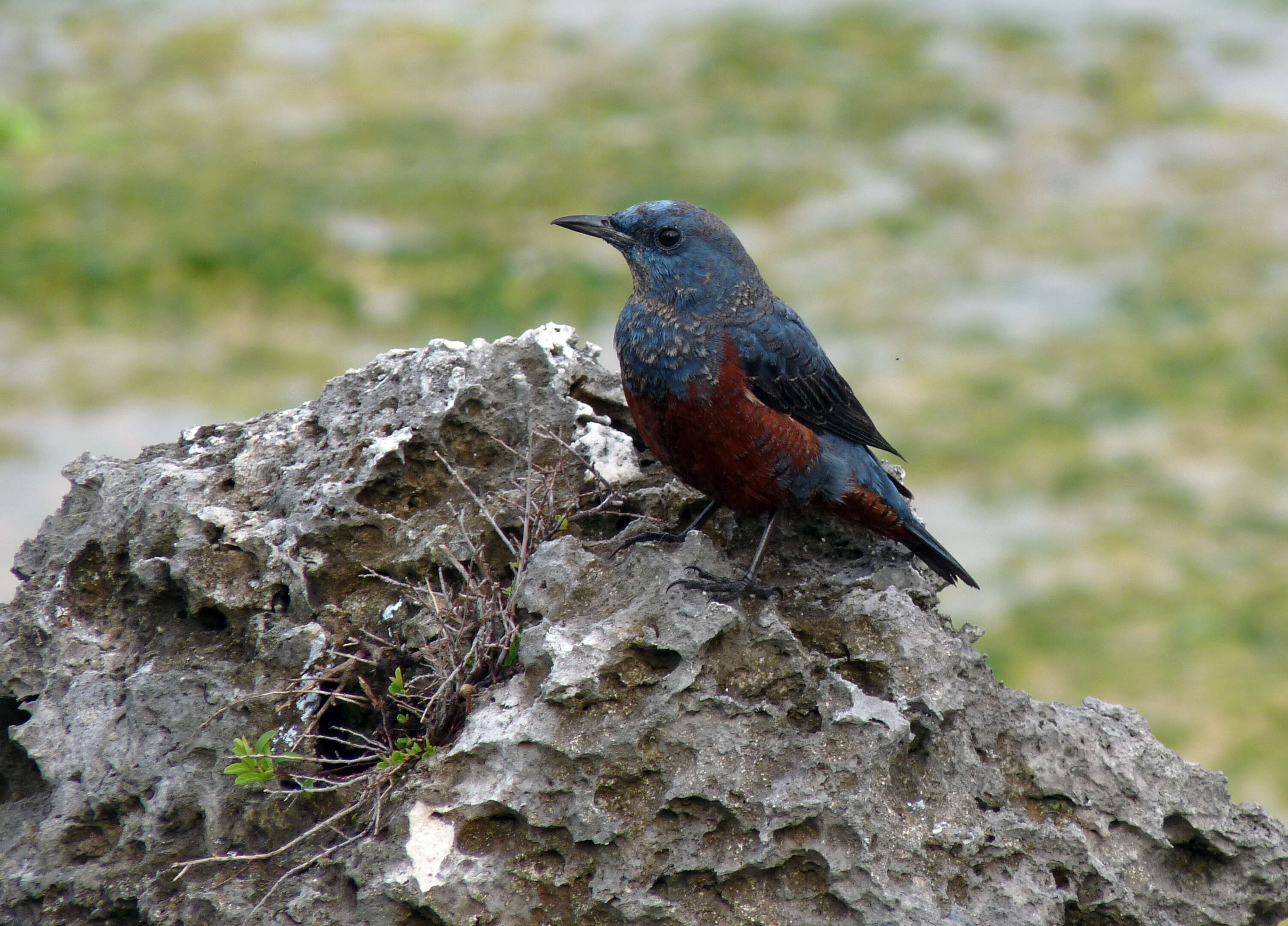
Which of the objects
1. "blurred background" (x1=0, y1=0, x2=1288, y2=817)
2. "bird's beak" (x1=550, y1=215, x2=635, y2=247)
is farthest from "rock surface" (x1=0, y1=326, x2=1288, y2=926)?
"blurred background" (x1=0, y1=0, x2=1288, y2=817)

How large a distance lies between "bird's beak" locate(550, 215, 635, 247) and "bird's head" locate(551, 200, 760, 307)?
1 cm

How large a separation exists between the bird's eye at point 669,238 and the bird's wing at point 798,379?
348 millimetres

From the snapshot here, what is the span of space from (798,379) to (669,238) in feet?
1.97

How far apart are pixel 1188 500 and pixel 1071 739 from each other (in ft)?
19.3

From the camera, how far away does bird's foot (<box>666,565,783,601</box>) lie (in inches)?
134

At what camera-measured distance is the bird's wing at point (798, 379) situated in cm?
397

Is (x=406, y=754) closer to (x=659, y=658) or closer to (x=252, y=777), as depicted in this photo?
(x=252, y=777)

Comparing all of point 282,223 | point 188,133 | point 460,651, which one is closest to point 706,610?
point 460,651

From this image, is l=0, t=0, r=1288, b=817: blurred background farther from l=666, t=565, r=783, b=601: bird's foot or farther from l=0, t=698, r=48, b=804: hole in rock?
l=0, t=698, r=48, b=804: hole in rock

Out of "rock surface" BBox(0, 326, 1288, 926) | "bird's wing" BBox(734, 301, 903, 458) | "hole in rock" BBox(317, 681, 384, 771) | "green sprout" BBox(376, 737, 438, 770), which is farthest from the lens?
"bird's wing" BBox(734, 301, 903, 458)

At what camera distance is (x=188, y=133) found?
13.4 m

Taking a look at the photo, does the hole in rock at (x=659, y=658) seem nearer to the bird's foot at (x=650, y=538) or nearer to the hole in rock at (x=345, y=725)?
the bird's foot at (x=650, y=538)

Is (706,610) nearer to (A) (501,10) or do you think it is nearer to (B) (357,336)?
(B) (357,336)

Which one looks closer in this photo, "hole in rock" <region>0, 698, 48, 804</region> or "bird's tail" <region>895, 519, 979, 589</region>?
"hole in rock" <region>0, 698, 48, 804</region>
